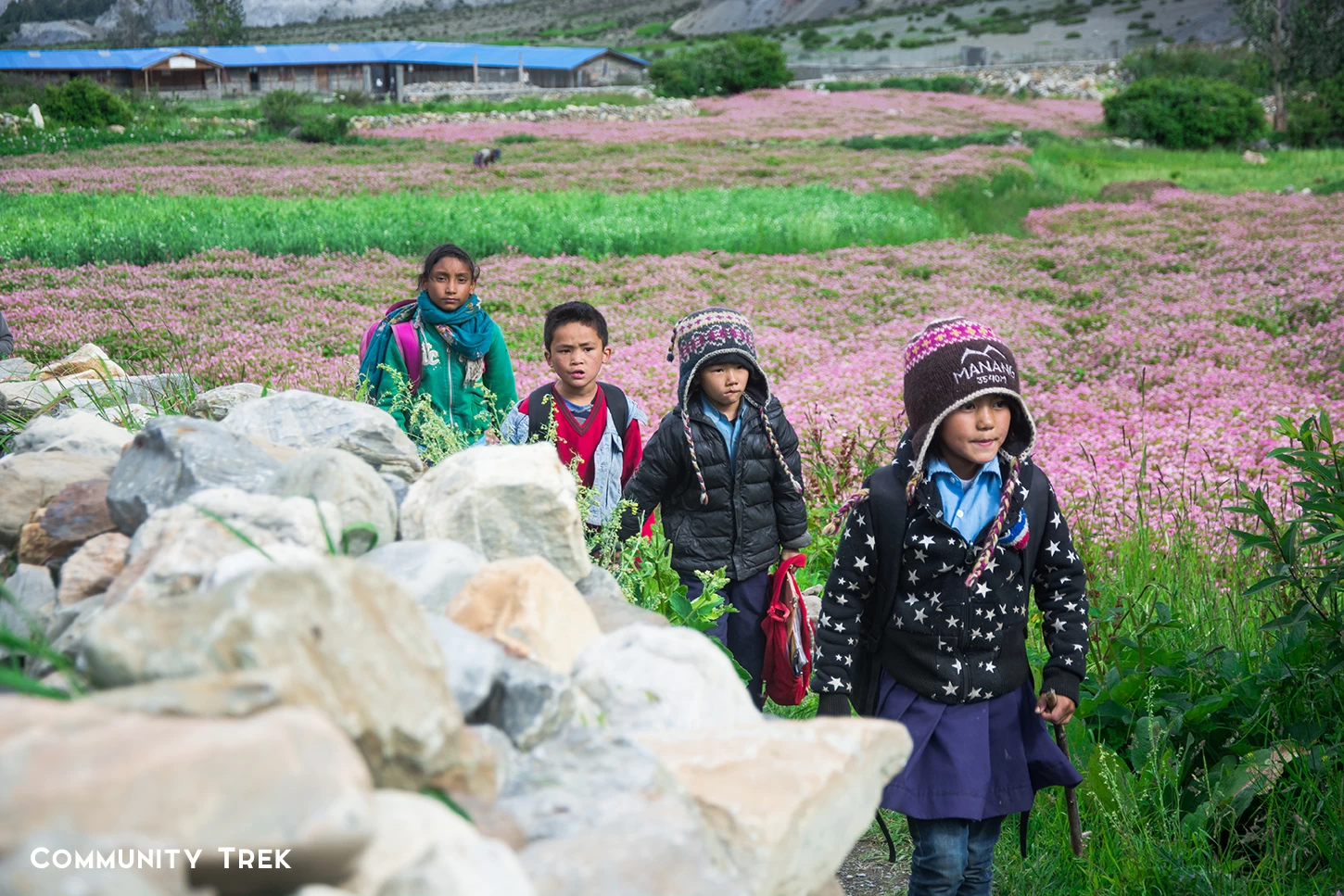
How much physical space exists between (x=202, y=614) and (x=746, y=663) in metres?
3.09

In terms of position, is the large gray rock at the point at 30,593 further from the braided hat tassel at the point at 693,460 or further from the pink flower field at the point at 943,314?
the pink flower field at the point at 943,314

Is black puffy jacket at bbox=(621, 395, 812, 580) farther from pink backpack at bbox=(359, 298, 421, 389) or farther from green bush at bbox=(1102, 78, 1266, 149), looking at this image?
green bush at bbox=(1102, 78, 1266, 149)

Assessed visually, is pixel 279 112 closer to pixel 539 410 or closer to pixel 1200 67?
pixel 539 410

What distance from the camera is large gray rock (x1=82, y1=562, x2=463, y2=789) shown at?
1.25 metres

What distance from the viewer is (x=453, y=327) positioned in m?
4.95

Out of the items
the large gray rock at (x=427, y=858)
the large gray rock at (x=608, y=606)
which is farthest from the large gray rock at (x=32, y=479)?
the large gray rock at (x=427, y=858)

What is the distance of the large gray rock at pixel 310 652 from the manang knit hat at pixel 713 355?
8.77 ft

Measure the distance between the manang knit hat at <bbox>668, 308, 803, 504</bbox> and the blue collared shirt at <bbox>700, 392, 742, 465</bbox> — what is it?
8 cm

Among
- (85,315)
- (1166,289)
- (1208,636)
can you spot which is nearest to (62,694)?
(1208,636)

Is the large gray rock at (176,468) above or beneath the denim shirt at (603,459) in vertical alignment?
above

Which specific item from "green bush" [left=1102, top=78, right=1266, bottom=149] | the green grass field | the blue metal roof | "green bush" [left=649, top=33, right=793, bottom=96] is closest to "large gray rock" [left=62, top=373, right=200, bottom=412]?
the green grass field

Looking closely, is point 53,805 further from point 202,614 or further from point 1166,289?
point 1166,289

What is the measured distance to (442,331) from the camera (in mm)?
4957

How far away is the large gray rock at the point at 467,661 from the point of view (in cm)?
155
